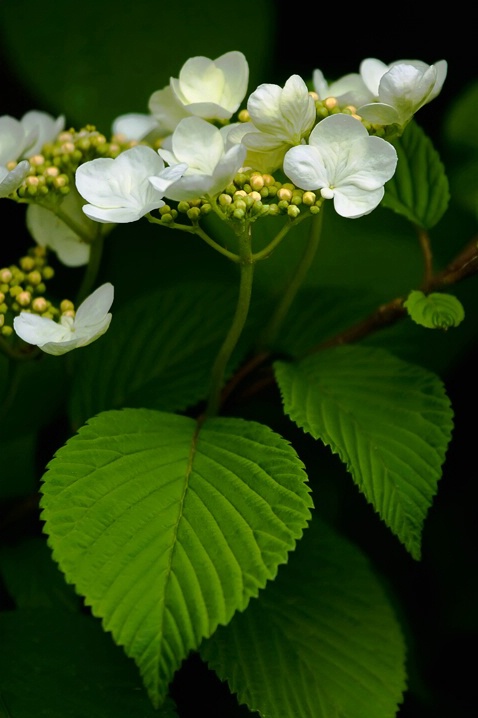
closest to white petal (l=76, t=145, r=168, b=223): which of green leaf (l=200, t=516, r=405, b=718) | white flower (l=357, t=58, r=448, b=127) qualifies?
white flower (l=357, t=58, r=448, b=127)

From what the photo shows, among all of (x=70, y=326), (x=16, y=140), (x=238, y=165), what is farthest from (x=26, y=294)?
(x=238, y=165)

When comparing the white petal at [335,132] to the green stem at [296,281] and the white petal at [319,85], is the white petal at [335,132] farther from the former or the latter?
the white petal at [319,85]

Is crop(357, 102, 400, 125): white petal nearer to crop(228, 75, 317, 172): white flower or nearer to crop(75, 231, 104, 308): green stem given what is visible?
crop(228, 75, 317, 172): white flower

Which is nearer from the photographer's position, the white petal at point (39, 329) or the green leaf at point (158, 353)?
the white petal at point (39, 329)

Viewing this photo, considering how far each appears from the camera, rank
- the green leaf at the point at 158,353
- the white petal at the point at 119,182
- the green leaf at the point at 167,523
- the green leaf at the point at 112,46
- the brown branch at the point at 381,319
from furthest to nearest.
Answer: the green leaf at the point at 112,46, the green leaf at the point at 158,353, the brown branch at the point at 381,319, the white petal at the point at 119,182, the green leaf at the point at 167,523

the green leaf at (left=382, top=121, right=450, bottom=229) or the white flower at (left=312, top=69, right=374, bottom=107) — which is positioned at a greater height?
the white flower at (left=312, top=69, right=374, bottom=107)

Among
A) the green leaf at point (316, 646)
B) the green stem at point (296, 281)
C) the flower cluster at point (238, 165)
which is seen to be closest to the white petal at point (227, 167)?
the flower cluster at point (238, 165)
